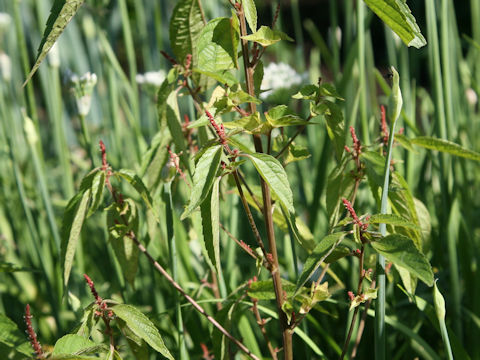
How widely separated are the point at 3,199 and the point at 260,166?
1.05 m

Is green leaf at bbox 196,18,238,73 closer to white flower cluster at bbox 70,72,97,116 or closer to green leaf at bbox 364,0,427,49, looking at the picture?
green leaf at bbox 364,0,427,49

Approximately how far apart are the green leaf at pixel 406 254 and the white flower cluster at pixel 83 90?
498 mm

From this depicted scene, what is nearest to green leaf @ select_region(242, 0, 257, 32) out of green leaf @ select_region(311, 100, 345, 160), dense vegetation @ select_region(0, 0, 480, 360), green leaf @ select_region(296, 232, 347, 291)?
dense vegetation @ select_region(0, 0, 480, 360)

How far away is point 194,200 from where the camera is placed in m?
0.45

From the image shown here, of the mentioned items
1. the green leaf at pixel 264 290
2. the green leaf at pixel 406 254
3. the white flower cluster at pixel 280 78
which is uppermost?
the white flower cluster at pixel 280 78

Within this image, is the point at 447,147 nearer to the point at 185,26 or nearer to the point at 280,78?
the point at 185,26

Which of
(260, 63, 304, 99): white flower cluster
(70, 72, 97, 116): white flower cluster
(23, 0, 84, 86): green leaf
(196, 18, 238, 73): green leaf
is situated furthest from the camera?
(260, 63, 304, 99): white flower cluster

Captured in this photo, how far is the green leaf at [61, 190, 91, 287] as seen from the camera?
1.92ft

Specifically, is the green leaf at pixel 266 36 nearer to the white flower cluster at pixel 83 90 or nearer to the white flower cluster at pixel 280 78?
the white flower cluster at pixel 83 90

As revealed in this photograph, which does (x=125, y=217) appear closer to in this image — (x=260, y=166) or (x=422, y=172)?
(x=260, y=166)

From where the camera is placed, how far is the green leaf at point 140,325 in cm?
50

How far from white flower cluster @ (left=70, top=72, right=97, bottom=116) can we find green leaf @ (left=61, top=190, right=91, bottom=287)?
24 cm

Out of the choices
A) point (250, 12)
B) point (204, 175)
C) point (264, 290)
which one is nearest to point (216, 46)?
point (250, 12)

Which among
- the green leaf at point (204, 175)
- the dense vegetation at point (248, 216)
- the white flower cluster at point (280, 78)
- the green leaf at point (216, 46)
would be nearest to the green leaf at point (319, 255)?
the dense vegetation at point (248, 216)
